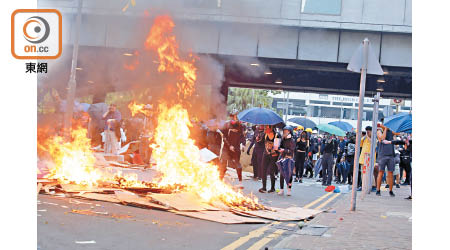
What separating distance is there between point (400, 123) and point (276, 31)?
301 inches

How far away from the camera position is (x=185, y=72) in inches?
457

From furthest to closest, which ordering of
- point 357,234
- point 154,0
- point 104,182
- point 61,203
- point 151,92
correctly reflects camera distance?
point 151,92, point 154,0, point 104,182, point 61,203, point 357,234

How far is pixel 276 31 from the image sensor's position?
18672 mm

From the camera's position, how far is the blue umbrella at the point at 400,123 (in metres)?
11.7

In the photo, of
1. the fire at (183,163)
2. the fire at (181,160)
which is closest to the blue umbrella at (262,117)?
the fire at (183,163)

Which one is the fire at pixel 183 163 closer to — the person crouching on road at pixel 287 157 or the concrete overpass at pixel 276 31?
the person crouching on road at pixel 287 157

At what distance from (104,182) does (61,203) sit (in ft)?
6.42

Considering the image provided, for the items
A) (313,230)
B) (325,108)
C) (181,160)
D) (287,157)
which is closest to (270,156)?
(287,157)

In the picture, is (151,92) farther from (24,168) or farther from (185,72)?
(24,168)

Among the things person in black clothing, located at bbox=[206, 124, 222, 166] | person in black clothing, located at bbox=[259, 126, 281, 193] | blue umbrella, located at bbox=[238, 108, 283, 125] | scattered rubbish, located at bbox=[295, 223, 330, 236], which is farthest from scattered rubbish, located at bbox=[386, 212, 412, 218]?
blue umbrella, located at bbox=[238, 108, 283, 125]

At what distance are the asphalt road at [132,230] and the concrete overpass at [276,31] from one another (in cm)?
627
